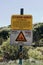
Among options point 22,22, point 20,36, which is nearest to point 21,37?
point 20,36

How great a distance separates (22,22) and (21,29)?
22 centimetres

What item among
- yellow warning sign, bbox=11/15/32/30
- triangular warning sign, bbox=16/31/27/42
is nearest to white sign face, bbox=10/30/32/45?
triangular warning sign, bbox=16/31/27/42

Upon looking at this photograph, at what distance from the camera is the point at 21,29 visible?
7.39 m

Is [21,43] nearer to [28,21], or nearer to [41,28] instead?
[28,21]

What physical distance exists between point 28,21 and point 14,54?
70.1 ft

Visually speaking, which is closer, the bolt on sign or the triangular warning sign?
the bolt on sign

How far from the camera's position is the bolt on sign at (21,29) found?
7.29 m

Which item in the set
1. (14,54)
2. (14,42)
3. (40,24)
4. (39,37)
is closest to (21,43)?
(14,42)

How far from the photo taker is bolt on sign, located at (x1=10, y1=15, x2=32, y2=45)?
729 cm

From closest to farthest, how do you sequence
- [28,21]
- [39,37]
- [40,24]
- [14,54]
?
1. [28,21]
2. [14,54]
3. [39,37]
4. [40,24]

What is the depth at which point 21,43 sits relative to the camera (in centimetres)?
753

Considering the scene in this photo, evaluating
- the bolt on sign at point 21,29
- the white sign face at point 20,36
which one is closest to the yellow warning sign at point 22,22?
the bolt on sign at point 21,29

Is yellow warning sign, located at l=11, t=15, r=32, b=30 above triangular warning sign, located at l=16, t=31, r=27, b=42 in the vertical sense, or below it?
above

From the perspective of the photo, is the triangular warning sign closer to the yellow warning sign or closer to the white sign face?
the white sign face
